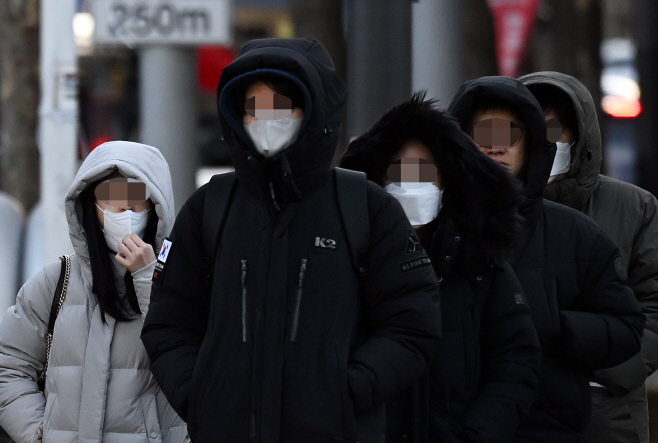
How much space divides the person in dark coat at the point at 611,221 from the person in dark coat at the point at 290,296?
1175 mm

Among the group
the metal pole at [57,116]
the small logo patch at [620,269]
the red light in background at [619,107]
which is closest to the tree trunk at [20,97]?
the metal pole at [57,116]

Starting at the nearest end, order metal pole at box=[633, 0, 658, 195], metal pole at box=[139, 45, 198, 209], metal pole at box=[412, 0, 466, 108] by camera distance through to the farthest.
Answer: metal pole at box=[412, 0, 466, 108]
metal pole at box=[139, 45, 198, 209]
metal pole at box=[633, 0, 658, 195]

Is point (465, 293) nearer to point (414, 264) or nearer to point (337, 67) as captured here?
point (414, 264)

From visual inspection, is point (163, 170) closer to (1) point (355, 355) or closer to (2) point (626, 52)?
(1) point (355, 355)

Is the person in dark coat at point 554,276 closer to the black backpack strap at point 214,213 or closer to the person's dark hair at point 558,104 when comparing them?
the person's dark hair at point 558,104

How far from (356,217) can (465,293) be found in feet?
1.66

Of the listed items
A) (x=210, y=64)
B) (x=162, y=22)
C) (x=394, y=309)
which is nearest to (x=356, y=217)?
(x=394, y=309)

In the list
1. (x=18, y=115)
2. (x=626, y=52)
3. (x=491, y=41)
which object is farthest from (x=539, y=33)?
(x=626, y=52)

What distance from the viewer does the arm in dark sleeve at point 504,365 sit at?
9.78ft

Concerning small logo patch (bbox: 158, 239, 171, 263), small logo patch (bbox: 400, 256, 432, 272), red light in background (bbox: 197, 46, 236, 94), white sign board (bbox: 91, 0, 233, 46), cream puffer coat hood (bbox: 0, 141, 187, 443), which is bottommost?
cream puffer coat hood (bbox: 0, 141, 187, 443)

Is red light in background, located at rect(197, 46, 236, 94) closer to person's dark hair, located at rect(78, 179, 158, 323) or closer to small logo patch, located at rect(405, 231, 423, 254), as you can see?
person's dark hair, located at rect(78, 179, 158, 323)

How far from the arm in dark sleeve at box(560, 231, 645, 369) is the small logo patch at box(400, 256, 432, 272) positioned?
691 mm

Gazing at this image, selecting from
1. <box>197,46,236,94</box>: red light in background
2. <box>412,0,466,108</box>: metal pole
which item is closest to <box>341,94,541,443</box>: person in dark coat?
<box>412,0,466,108</box>: metal pole

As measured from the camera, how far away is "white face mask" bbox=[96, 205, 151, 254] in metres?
3.28
